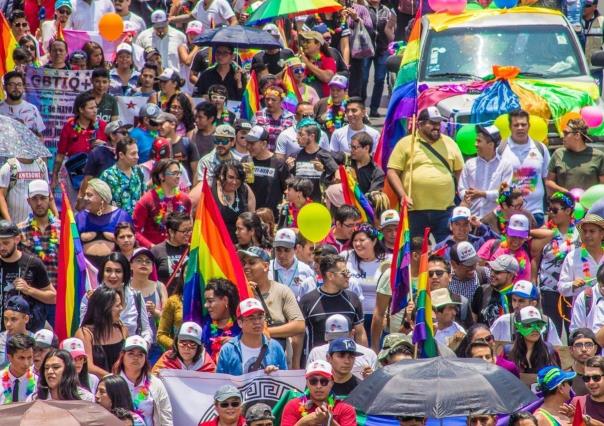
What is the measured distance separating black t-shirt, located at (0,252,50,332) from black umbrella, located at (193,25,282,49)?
256 inches

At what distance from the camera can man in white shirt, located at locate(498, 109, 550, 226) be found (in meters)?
17.5

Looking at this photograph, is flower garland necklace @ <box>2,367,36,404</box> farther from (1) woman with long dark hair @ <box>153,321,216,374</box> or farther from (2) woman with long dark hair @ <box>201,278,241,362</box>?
(2) woman with long dark hair @ <box>201,278,241,362</box>

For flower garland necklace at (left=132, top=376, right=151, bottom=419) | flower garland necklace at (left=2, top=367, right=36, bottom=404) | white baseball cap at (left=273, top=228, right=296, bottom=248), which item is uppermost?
white baseball cap at (left=273, top=228, right=296, bottom=248)

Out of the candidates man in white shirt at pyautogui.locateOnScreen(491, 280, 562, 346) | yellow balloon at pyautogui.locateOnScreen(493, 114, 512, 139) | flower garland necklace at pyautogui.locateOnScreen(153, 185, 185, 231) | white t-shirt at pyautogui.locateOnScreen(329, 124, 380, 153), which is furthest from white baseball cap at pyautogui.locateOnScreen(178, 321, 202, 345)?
white t-shirt at pyautogui.locateOnScreen(329, 124, 380, 153)

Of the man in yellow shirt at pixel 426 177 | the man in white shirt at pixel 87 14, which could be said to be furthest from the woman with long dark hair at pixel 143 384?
the man in white shirt at pixel 87 14

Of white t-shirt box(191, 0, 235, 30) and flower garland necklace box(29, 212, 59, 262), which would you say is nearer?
flower garland necklace box(29, 212, 59, 262)

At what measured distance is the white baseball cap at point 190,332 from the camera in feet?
44.1

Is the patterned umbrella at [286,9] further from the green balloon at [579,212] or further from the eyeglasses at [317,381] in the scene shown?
the eyeglasses at [317,381]

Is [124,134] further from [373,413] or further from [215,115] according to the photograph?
[373,413]

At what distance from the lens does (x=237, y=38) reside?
829 inches

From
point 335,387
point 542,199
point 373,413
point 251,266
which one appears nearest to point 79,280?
point 251,266

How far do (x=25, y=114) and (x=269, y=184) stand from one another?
278cm

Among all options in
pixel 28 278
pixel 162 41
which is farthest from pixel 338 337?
pixel 162 41

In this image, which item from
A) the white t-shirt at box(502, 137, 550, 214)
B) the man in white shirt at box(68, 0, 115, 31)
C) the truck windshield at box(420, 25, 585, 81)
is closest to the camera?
the white t-shirt at box(502, 137, 550, 214)
